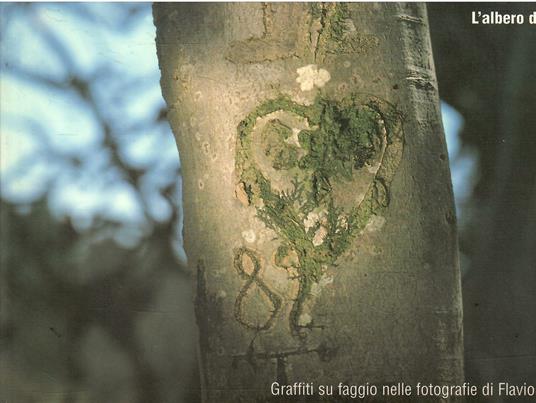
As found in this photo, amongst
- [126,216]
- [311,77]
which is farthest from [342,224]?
[126,216]

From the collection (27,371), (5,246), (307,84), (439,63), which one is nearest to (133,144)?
(5,246)

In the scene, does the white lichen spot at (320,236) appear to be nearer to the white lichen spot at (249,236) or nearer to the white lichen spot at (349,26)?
the white lichen spot at (249,236)

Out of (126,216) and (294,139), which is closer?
(294,139)

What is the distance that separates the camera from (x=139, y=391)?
1.71 meters

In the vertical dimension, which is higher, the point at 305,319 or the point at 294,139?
the point at 294,139

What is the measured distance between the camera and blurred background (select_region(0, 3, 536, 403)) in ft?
4.42

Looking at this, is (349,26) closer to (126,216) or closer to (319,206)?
(319,206)

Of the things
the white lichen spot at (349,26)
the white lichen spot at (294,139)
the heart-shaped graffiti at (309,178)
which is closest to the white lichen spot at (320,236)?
the heart-shaped graffiti at (309,178)

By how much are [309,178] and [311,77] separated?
0.40 feet

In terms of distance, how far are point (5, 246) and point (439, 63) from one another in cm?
129

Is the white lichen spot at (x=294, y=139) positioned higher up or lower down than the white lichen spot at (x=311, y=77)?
lower down

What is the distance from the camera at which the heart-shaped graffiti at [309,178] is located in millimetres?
731

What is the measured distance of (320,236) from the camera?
737mm

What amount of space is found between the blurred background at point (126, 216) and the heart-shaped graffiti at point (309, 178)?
0.69 meters
